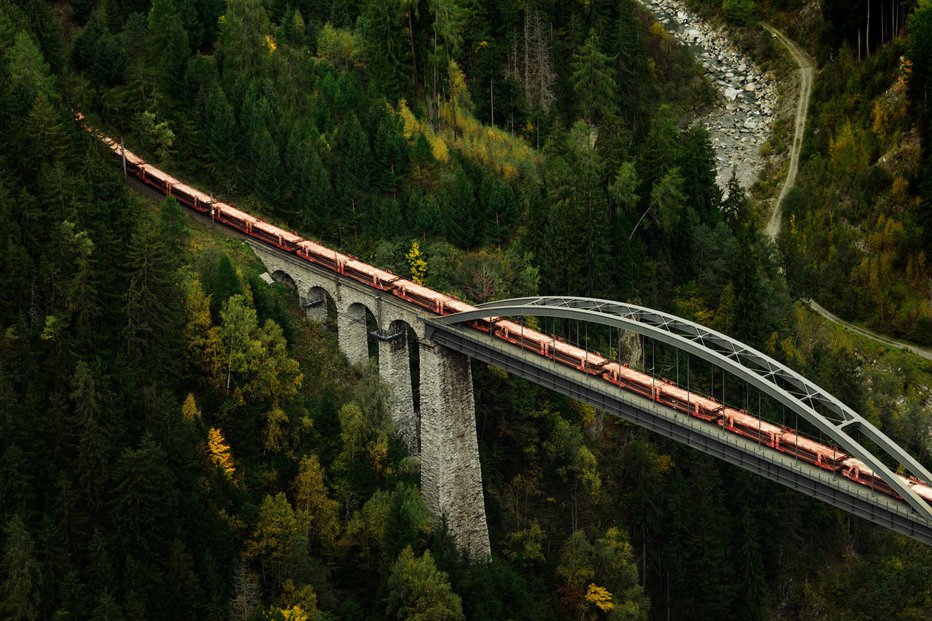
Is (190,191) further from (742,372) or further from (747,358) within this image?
(742,372)

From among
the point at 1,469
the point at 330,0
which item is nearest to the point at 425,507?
the point at 1,469

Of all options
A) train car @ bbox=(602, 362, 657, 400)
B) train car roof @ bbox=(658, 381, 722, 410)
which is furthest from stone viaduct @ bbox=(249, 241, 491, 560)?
train car roof @ bbox=(658, 381, 722, 410)

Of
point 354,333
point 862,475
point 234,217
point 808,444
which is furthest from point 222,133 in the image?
point 862,475

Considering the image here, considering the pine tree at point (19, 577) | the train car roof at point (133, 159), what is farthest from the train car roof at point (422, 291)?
the pine tree at point (19, 577)

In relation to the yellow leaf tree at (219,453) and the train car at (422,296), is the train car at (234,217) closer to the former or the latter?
the train car at (422,296)

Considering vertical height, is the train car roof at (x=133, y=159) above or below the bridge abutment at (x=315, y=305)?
above

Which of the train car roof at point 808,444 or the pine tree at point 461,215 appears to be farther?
the pine tree at point 461,215

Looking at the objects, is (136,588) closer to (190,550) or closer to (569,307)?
(190,550)
